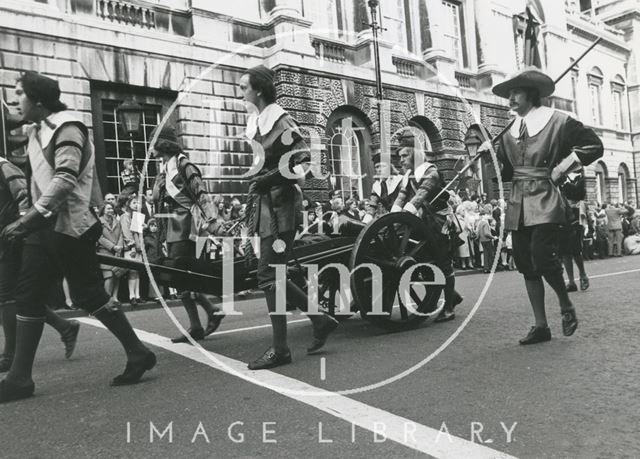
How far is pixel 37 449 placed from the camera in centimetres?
264

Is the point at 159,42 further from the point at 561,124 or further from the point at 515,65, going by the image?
the point at 515,65

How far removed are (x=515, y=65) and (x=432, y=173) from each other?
67.6 feet

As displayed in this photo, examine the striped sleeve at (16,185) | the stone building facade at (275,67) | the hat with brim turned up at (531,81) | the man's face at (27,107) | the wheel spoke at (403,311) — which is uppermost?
the stone building facade at (275,67)

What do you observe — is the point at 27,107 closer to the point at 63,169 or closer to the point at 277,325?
the point at 63,169

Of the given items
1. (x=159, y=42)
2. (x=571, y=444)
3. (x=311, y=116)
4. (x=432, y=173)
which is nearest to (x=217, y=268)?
(x=432, y=173)

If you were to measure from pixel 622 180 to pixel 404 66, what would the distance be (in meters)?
22.4

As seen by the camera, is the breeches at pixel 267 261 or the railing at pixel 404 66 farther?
the railing at pixel 404 66

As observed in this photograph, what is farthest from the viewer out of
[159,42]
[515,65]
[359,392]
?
[515,65]

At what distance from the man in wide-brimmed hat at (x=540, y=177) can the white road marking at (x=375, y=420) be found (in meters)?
1.83

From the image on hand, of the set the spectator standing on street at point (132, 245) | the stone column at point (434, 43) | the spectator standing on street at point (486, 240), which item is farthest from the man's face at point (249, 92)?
the stone column at point (434, 43)

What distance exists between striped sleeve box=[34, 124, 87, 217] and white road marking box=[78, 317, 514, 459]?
1511mm

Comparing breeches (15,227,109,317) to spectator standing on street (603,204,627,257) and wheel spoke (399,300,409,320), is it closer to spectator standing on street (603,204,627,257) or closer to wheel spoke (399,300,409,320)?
wheel spoke (399,300,409,320)

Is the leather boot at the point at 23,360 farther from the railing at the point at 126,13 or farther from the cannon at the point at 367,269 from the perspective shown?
the railing at the point at 126,13

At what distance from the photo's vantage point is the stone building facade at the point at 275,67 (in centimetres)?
1259
